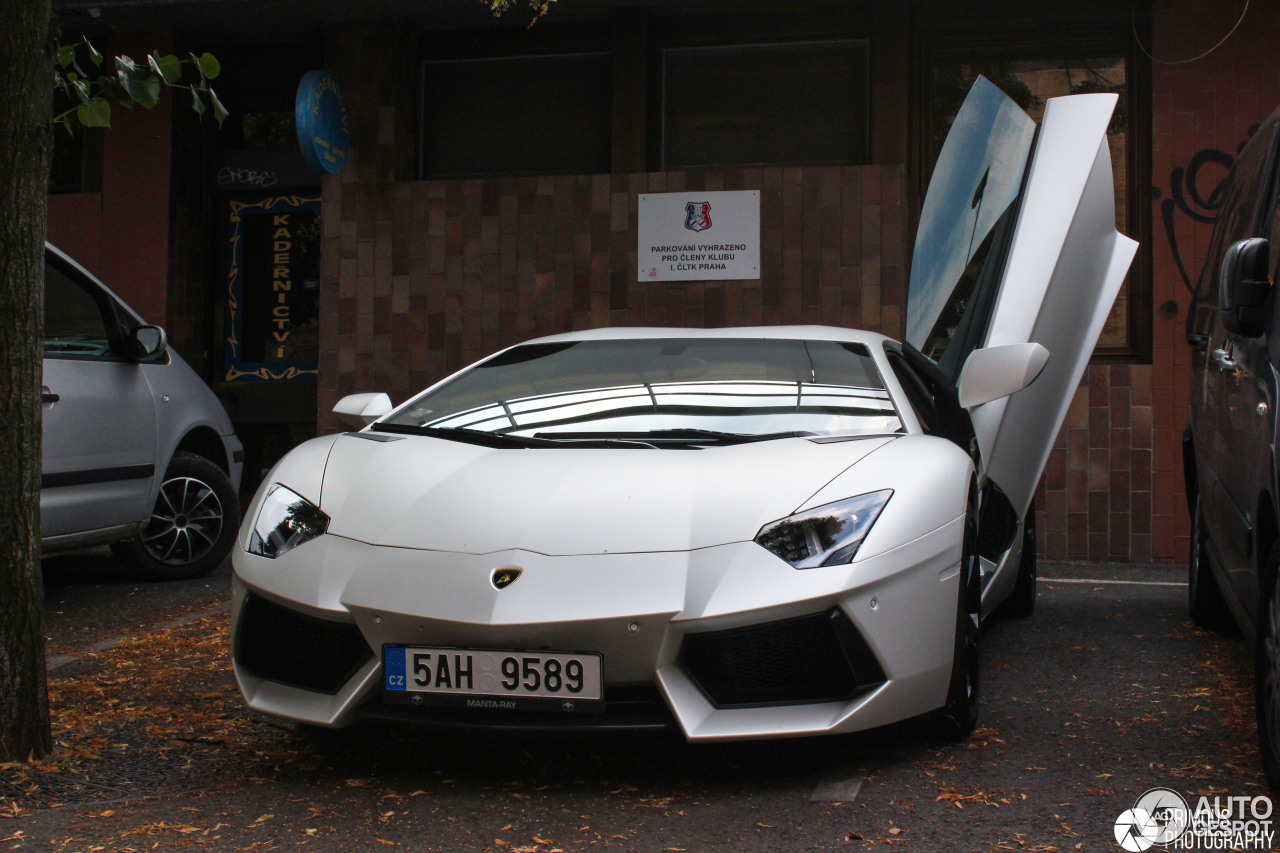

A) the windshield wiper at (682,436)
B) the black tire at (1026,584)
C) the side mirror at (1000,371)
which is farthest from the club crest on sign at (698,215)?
the windshield wiper at (682,436)

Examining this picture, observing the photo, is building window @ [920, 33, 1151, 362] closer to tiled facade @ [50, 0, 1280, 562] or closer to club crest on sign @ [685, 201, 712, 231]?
tiled facade @ [50, 0, 1280, 562]

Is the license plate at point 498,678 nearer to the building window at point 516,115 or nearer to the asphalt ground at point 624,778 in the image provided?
the asphalt ground at point 624,778

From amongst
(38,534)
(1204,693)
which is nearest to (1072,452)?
(1204,693)

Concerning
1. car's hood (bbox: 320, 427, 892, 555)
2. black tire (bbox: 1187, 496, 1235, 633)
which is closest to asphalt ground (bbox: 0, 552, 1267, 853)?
car's hood (bbox: 320, 427, 892, 555)

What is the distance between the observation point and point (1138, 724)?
3570mm

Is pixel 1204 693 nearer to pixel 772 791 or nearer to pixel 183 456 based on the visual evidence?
pixel 772 791

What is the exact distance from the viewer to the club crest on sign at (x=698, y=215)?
28.7 feet

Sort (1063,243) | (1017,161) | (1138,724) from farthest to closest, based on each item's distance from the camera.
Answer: (1017,161)
(1063,243)
(1138,724)

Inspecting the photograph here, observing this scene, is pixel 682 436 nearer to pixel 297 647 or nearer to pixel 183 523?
pixel 297 647

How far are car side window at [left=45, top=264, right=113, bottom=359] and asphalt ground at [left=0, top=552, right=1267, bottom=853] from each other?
2.12 m

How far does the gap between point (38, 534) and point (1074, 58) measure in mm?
7677

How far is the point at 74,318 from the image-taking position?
19.7 feet

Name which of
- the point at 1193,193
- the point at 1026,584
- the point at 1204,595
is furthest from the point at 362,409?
the point at 1193,193

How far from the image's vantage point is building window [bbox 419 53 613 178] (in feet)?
30.8
